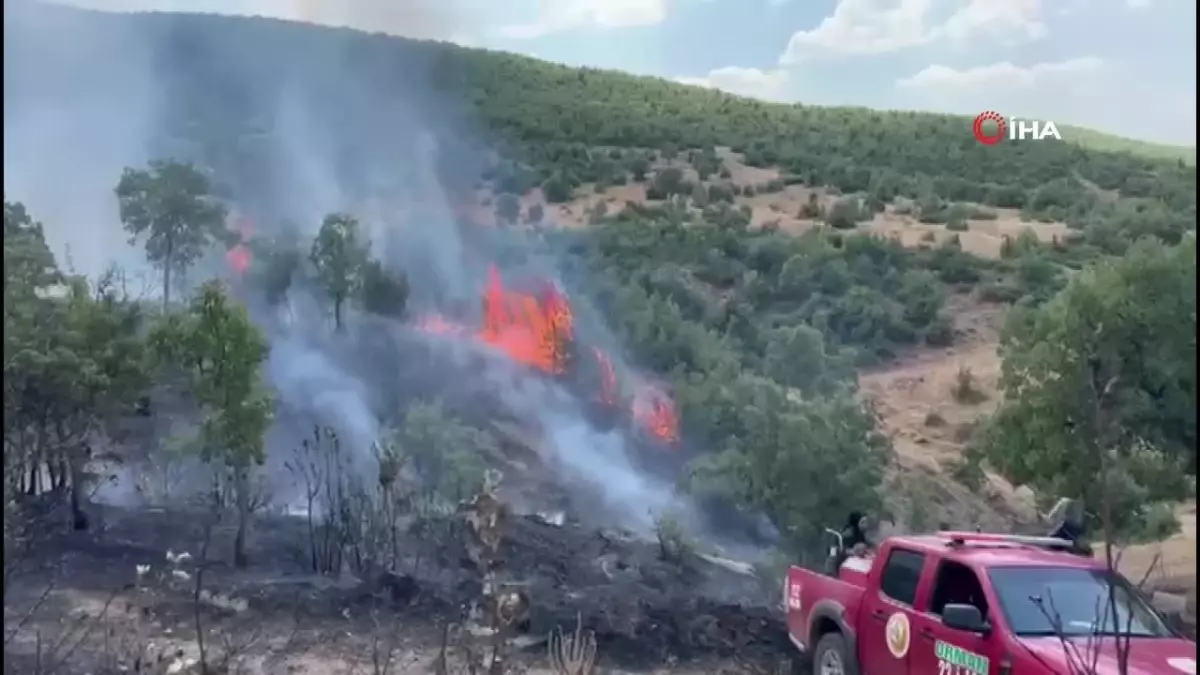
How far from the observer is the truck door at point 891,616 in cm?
718

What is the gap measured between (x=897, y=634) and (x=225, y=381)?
6.41 meters

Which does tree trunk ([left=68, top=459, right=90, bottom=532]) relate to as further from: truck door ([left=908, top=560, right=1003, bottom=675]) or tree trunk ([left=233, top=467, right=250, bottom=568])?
truck door ([left=908, top=560, right=1003, bottom=675])

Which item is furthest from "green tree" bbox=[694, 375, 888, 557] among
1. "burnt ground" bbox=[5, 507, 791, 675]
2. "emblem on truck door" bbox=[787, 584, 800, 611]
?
"emblem on truck door" bbox=[787, 584, 800, 611]

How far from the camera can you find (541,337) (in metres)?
14.2

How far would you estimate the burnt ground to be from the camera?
9445 mm

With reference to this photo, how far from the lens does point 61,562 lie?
10555 millimetres

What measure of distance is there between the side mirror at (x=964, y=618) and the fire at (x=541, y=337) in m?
7.49

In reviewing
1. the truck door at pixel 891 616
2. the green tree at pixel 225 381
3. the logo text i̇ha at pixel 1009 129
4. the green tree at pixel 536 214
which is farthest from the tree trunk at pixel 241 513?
the logo text i̇ha at pixel 1009 129

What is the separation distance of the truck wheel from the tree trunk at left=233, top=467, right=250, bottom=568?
515 cm

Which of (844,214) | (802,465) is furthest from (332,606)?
(844,214)

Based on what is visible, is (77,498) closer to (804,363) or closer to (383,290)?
(383,290)

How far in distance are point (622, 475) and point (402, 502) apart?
95.8 inches

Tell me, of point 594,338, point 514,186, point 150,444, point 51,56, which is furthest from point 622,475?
point 51,56

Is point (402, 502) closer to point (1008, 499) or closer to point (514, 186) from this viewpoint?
point (514, 186)
